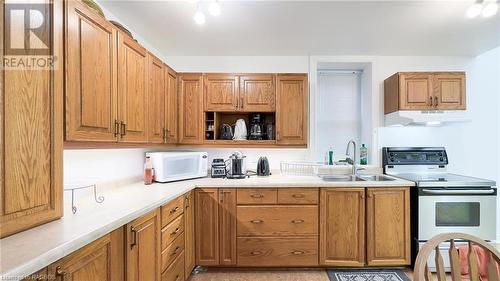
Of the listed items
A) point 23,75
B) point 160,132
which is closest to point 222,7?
point 160,132

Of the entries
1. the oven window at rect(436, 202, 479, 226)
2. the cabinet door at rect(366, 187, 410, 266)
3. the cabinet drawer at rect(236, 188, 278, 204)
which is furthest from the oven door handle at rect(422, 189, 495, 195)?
the cabinet drawer at rect(236, 188, 278, 204)

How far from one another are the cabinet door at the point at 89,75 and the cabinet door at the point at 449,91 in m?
3.06

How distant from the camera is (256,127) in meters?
2.88

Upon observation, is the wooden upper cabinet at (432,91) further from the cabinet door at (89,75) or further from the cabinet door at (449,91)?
the cabinet door at (89,75)

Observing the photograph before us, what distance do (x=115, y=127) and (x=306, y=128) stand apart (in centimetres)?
188

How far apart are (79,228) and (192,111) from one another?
186 cm

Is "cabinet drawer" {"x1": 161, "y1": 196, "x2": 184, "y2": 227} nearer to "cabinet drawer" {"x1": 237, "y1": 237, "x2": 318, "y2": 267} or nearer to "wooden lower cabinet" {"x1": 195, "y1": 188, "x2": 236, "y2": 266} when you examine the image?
"wooden lower cabinet" {"x1": 195, "y1": 188, "x2": 236, "y2": 266}

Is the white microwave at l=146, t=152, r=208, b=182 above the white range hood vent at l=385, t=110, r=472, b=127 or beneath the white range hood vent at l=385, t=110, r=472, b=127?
beneath

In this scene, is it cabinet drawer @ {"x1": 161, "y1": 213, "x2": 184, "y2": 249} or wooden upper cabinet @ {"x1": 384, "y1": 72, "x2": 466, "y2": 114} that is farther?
wooden upper cabinet @ {"x1": 384, "y1": 72, "x2": 466, "y2": 114}

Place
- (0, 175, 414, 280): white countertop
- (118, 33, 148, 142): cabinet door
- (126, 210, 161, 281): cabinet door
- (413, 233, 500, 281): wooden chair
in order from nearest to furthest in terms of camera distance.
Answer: (0, 175, 414, 280): white countertop < (413, 233, 500, 281): wooden chair < (126, 210, 161, 281): cabinet door < (118, 33, 148, 142): cabinet door

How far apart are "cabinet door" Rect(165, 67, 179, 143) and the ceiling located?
1.35 feet

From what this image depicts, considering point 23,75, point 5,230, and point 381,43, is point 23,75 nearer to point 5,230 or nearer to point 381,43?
point 5,230

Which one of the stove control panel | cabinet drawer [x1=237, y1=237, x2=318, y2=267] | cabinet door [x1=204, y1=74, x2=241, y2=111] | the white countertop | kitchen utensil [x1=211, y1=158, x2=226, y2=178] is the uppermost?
cabinet door [x1=204, y1=74, x2=241, y2=111]

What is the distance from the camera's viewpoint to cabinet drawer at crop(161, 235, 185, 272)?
1770 mm
